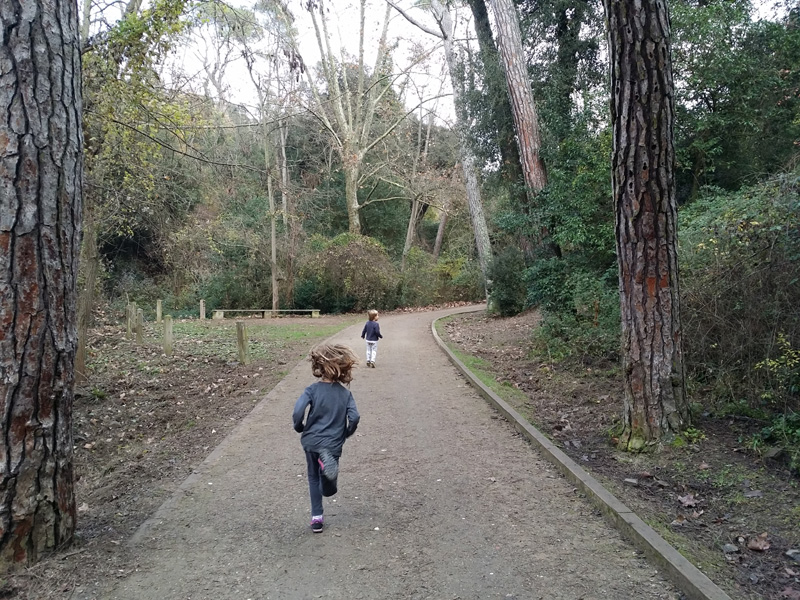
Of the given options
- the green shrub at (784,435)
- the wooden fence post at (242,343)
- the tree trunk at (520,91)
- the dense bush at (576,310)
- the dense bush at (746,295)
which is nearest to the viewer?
the green shrub at (784,435)

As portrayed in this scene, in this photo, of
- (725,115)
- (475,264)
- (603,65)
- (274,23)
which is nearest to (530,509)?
(725,115)

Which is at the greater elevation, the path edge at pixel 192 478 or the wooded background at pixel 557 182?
the wooded background at pixel 557 182

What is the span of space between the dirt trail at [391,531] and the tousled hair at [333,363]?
4.02 ft

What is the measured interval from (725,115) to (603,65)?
129 inches

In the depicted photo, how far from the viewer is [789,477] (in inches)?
190

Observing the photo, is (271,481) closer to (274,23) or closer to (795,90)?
(795,90)

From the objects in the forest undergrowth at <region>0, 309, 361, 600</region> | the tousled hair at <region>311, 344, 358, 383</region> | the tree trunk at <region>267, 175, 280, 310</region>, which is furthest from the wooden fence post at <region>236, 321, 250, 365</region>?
the tree trunk at <region>267, 175, 280, 310</region>

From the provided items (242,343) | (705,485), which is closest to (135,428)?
(242,343)

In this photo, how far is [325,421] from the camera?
437 centimetres

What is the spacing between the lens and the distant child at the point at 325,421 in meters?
4.34

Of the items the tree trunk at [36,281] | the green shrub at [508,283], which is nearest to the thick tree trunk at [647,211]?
the tree trunk at [36,281]

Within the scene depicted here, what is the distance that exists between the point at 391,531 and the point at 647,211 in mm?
4019

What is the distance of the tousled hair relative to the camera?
445 cm

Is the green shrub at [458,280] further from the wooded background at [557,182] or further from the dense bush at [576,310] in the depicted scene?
the dense bush at [576,310]
